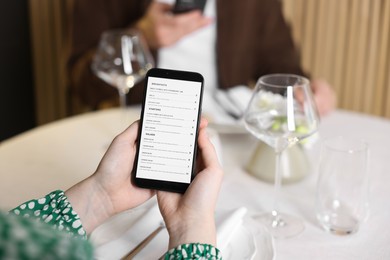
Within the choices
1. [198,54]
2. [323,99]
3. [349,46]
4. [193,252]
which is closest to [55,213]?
[193,252]

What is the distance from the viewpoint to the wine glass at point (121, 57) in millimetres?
1385

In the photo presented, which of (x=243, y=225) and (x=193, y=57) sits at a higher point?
(x=193, y=57)

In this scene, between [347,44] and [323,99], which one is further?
[347,44]

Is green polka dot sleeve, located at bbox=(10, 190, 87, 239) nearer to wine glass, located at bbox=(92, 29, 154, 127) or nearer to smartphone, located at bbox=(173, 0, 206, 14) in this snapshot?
wine glass, located at bbox=(92, 29, 154, 127)

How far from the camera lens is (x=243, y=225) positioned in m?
0.94

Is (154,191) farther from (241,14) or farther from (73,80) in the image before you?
(241,14)

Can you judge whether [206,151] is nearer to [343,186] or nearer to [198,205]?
[198,205]

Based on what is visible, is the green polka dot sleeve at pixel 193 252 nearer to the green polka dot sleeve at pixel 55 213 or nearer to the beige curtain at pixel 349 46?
the green polka dot sleeve at pixel 55 213

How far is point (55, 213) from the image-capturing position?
2.67 feet

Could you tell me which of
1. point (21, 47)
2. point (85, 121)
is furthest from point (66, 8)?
point (85, 121)

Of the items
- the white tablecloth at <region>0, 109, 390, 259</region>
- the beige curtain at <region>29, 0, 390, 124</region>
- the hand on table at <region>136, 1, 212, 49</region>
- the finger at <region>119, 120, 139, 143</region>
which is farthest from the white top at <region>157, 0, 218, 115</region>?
the finger at <region>119, 120, 139, 143</region>

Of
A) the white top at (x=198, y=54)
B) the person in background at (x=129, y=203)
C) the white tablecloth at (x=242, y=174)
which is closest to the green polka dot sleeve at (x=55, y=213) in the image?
the person in background at (x=129, y=203)

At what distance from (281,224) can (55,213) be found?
0.37m

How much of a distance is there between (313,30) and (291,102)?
151 centimetres
